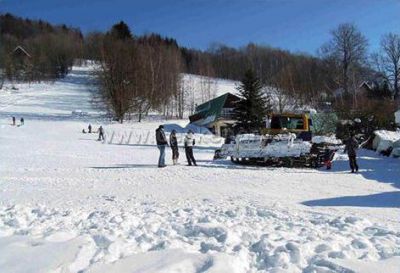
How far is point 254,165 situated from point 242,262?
53.8 ft

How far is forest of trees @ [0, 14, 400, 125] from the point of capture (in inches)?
2569

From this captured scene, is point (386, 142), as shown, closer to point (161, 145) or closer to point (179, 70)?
point (161, 145)

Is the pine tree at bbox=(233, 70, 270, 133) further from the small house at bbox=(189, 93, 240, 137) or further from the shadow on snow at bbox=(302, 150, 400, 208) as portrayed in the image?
the small house at bbox=(189, 93, 240, 137)

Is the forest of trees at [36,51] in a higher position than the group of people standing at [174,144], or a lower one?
higher

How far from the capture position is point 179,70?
8975cm

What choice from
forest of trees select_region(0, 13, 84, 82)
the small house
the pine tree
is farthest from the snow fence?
forest of trees select_region(0, 13, 84, 82)

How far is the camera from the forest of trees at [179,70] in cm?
6525

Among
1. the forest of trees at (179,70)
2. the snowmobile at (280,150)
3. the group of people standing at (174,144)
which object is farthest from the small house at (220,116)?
the group of people standing at (174,144)

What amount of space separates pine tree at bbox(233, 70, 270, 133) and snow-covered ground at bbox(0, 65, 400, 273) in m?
24.0

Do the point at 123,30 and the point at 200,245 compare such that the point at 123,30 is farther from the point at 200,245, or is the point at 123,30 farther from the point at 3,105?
the point at 200,245

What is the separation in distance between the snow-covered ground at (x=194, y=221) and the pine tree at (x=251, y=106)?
2396 centimetres

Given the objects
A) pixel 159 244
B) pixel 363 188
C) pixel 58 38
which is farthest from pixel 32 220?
pixel 58 38

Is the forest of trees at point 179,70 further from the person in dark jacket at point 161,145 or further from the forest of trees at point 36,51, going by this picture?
the person in dark jacket at point 161,145

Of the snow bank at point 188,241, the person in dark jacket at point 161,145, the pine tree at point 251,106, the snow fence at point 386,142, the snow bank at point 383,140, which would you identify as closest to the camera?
the snow bank at point 188,241
